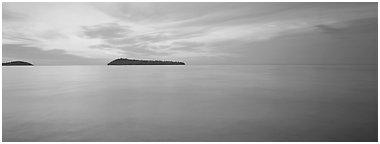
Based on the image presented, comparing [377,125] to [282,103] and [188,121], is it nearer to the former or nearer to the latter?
[282,103]

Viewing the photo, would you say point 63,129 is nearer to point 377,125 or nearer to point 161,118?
point 161,118

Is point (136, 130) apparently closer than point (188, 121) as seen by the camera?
Yes

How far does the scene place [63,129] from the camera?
7.36m

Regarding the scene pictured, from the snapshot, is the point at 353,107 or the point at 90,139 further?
the point at 353,107

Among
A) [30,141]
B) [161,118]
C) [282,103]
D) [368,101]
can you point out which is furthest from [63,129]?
[368,101]

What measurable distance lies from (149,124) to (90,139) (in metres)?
1.79

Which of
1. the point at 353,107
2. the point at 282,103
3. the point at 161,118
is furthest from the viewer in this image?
the point at 282,103

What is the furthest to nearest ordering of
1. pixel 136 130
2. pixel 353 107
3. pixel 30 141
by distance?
pixel 353 107 → pixel 136 130 → pixel 30 141

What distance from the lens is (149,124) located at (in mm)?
7691

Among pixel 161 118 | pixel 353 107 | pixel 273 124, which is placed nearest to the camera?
pixel 273 124

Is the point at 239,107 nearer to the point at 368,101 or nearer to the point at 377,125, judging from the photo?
the point at 377,125

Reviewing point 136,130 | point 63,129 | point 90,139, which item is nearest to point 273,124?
point 136,130

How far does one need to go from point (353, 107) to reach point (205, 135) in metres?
7.21

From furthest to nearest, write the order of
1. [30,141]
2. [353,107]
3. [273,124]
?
[353,107] < [273,124] < [30,141]
